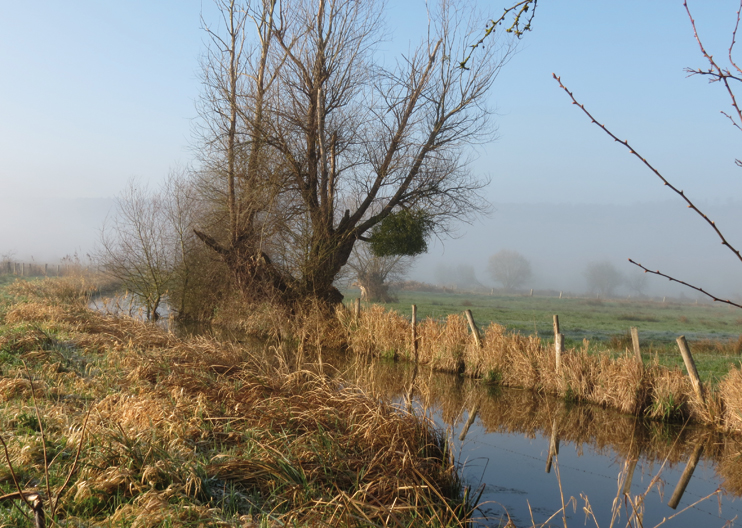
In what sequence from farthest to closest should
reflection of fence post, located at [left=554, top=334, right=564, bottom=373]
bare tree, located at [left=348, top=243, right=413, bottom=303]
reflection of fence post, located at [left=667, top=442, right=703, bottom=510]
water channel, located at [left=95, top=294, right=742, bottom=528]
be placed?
bare tree, located at [left=348, top=243, right=413, bottom=303] → reflection of fence post, located at [left=554, top=334, right=564, bottom=373] → reflection of fence post, located at [left=667, top=442, right=703, bottom=510] → water channel, located at [left=95, top=294, right=742, bottom=528]

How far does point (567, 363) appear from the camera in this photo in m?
11.0

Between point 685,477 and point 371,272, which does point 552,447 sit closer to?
point 685,477

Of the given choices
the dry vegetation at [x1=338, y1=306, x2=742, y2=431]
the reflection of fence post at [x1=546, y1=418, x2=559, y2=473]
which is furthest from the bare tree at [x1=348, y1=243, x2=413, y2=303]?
the reflection of fence post at [x1=546, y1=418, x2=559, y2=473]

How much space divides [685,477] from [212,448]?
20.7ft

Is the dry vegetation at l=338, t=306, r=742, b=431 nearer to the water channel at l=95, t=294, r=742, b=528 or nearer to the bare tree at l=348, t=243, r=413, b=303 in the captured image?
the water channel at l=95, t=294, r=742, b=528

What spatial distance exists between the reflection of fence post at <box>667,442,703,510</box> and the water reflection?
13 mm

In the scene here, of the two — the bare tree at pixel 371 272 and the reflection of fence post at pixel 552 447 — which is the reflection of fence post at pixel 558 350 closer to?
the reflection of fence post at pixel 552 447

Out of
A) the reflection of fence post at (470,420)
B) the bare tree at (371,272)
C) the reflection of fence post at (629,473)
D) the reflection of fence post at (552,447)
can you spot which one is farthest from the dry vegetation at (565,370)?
the bare tree at (371,272)

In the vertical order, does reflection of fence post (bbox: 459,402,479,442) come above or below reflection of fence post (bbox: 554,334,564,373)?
below

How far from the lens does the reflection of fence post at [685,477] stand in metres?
6.44

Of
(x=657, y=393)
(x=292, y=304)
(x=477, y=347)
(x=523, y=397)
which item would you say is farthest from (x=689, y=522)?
(x=292, y=304)

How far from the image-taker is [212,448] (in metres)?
5.16

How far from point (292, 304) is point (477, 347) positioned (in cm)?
718

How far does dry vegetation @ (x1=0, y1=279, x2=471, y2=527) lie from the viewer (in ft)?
12.9
